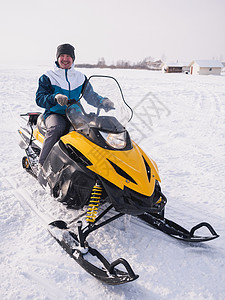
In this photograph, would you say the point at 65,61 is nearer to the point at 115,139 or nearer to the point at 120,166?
the point at 115,139

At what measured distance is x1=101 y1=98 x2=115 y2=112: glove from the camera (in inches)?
103

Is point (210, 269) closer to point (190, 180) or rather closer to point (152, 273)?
point (152, 273)

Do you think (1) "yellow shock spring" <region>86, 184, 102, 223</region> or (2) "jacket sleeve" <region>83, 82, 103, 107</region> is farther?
(2) "jacket sleeve" <region>83, 82, 103, 107</region>

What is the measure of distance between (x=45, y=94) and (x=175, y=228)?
2.16 m

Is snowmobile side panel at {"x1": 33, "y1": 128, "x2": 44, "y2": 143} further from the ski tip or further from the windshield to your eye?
the ski tip

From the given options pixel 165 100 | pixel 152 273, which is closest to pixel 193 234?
pixel 152 273

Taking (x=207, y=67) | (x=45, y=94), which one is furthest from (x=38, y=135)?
(x=207, y=67)

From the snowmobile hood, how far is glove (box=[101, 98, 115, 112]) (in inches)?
15.5

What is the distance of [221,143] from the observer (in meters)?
5.45

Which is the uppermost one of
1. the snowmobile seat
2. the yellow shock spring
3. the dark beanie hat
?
the dark beanie hat

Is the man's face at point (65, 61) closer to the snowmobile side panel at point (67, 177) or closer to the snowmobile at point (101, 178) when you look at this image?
the snowmobile at point (101, 178)

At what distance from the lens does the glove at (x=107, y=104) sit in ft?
8.61

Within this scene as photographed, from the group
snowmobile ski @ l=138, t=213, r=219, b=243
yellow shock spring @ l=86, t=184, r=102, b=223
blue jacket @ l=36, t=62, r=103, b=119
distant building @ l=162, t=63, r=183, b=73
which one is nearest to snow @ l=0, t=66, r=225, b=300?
snowmobile ski @ l=138, t=213, r=219, b=243

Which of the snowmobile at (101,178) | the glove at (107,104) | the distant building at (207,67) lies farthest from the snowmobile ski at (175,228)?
the distant building at (207,67)
